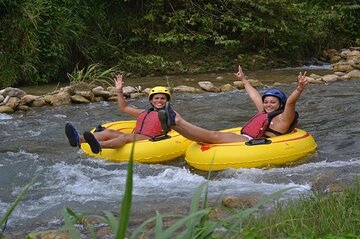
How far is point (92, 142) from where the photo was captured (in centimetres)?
560

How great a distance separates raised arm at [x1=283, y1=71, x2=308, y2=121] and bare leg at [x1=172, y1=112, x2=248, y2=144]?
1.58ft

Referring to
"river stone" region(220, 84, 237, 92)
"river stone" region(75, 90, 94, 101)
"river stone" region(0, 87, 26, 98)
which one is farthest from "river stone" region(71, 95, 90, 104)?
"river stone" region(220, 84, 237, 92)

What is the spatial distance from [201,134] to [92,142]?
3.54ft

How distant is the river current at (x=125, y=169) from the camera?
4.34m

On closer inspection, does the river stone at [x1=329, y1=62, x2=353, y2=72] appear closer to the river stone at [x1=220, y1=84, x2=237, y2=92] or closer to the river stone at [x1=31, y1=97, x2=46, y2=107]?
the river stone at [x1=220, y1=84, x2=237, y2=92]

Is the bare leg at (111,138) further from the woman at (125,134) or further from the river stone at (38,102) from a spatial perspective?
the river stone at (38,102)

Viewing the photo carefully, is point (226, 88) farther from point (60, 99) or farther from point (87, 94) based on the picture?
point (60, 99)

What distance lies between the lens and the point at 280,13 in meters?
13.7

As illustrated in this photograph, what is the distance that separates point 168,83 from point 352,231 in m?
8.12

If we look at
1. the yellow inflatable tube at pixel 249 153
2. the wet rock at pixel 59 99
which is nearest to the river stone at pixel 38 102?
the wet rock at pixel 59 99

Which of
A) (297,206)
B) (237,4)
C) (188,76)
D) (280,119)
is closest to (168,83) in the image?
(188,76)

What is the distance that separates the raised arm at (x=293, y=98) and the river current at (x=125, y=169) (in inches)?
18.9

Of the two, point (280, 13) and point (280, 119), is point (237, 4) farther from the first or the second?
point (280, 119)

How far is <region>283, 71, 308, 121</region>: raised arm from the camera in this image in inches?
207
